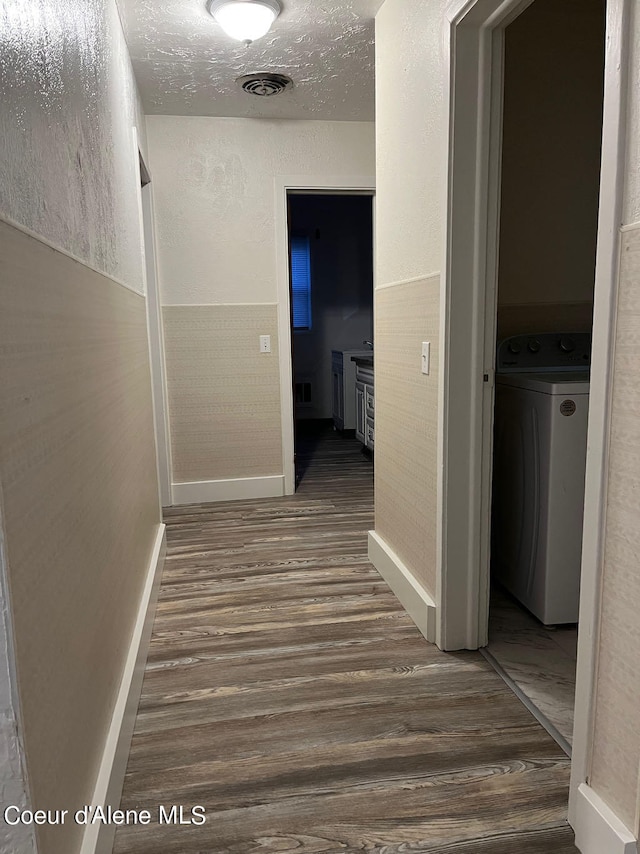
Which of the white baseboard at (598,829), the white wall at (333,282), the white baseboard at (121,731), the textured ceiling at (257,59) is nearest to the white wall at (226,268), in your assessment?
the textured ceiling at (257,59)

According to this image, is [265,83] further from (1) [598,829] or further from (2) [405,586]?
(1) [598,829]

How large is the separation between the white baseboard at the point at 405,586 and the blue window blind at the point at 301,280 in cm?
390

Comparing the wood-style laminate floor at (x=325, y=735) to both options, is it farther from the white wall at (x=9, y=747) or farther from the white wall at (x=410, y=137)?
the white wall at (x=410, y=137)

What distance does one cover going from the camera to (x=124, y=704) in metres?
1.59

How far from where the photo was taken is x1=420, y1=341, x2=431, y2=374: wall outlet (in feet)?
6.82

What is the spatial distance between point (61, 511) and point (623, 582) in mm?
1068

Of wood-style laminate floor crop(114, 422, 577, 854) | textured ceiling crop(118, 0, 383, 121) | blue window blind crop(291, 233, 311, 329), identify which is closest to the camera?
wood-style laminate floor crop(114, 422, 577, 854)

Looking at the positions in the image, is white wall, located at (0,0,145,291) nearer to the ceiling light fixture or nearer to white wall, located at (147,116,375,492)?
the ceiling light fixture

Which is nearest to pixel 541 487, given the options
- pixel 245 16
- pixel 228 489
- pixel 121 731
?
pixel 121 731

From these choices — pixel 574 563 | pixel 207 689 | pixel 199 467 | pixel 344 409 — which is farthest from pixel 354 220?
pixel 207 689

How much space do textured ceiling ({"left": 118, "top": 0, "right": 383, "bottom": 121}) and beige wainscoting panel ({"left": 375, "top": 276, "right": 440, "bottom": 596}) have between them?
3.63 ft

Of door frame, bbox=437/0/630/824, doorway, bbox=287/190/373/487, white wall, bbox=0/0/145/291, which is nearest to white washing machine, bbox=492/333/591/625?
door frame, bbox=437/0/630/824

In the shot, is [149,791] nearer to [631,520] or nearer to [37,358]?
[37,358]

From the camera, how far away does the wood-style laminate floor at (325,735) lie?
1.36 m
